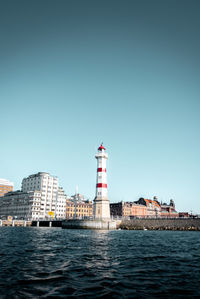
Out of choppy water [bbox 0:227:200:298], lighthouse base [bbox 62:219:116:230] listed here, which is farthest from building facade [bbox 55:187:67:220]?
choppy water [bbox 0:227:200:298]

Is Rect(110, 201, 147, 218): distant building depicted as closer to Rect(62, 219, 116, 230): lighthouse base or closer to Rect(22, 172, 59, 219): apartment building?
Rect(22, 172, 59, 219): apartment building

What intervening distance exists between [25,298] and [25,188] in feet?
524

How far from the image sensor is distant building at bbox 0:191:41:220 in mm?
136625

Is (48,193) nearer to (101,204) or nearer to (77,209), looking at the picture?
(77,209)

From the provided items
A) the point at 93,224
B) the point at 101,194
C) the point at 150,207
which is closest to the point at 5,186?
the point at 150,207

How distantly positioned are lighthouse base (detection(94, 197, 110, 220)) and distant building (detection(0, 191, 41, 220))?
2616 inches

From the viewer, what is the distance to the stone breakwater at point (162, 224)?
81.4 meters

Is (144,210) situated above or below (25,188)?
below

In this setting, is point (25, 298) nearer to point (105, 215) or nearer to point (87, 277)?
point (87, 277)

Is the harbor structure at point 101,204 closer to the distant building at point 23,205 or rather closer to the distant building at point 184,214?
the distant building at point 23,205

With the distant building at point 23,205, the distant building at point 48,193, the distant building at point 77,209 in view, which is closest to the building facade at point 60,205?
the distant building at point 48,193

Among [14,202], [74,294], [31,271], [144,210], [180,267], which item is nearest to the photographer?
[74,294]

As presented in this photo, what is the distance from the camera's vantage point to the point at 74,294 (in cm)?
968

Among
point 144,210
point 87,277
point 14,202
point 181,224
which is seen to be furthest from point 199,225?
point 14,202
